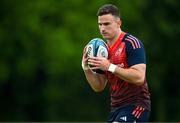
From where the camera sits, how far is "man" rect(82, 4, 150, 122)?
8484 mm

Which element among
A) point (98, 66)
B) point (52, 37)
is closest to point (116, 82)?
point (98, 66)

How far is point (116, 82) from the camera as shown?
8.72 metres

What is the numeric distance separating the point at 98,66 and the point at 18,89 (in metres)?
27.9

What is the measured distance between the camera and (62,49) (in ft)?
109

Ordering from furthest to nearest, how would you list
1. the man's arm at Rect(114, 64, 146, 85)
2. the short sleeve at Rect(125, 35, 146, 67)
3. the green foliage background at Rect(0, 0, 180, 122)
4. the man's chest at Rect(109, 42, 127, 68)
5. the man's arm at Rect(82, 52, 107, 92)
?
the green foliage background at Rect(0, 0, 180, 122)
the man's arm at Rect(82, 52, 107, 92)
the man's chest at Rect(109, 42, 127, 68)
the short sleeve at Rect(125, 35, 146, 67)
the man's arm at Rect(114, 64, 146, 85)

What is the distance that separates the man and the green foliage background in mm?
23329

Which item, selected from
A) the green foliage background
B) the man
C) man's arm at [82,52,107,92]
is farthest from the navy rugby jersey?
the green foliage background

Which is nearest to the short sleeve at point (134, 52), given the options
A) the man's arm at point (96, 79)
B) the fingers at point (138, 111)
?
the fingers at point (138, 111)

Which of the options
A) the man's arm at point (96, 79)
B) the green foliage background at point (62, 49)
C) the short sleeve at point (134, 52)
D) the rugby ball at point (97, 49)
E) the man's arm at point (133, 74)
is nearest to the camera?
the man's arm at point (133, 74)

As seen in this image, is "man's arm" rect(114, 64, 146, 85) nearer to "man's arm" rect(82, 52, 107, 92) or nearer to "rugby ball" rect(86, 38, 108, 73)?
"rugby ball" rect(86, 38, 108, 73)

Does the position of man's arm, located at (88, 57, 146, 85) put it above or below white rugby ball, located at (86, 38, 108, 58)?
below

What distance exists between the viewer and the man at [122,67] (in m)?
8.48

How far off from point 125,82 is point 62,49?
24558 mm

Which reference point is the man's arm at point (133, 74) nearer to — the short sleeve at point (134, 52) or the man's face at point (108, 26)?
the short sleeve at point (134, 52)
